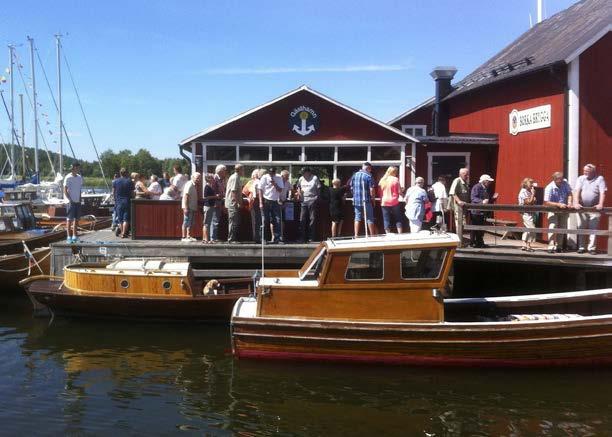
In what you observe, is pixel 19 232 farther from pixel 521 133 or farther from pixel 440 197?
pixel 521 133

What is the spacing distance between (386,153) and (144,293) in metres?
7.03

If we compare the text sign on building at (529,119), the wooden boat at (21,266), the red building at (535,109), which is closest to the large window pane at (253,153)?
the red building at (535,109)

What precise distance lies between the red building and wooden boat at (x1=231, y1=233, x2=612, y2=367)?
5.50 m

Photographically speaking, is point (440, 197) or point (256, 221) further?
point (256, 221)

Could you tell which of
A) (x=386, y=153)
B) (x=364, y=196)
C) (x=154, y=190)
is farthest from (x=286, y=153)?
(x=154, y=190)

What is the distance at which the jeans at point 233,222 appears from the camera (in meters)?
13.9

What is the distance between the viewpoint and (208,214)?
46.7ft

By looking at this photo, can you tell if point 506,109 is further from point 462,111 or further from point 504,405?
point 504,405

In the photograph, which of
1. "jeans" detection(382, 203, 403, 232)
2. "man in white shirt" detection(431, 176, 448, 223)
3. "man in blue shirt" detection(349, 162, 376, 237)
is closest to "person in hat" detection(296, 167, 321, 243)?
"man in blue shirt" detection(349, 162, 376, 237)

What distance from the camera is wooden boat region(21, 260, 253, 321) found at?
41.4 ft

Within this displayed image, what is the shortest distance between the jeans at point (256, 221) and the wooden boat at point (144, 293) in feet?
4.37

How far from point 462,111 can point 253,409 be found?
14.4 m

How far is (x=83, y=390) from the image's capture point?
30.5ft

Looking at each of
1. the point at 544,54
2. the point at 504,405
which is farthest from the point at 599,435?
the point at 544,54
